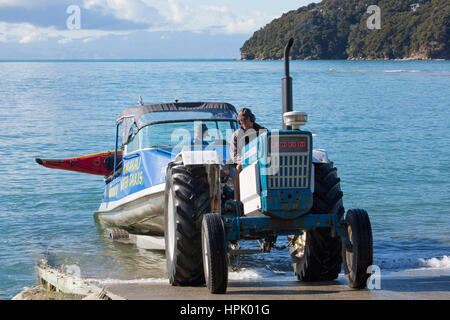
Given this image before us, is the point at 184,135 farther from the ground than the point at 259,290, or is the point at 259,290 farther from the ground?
the point at 184,135

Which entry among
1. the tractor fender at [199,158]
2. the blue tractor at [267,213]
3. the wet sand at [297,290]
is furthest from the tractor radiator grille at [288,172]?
the wet sand at [297,290]

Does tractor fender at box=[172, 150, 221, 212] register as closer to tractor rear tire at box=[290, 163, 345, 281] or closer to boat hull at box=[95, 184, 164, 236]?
tractor rear tire at box=[290, 163, 345, 281]

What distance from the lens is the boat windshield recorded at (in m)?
10.3

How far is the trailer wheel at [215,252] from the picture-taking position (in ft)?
22.3

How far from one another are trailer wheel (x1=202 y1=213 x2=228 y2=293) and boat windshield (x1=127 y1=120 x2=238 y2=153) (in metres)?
3.31

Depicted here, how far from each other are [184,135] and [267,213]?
3599 mm

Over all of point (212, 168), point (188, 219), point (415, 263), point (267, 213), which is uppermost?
point (212, 168)

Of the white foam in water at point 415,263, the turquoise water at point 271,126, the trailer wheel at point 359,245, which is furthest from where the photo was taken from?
the turquoise water at point 271,126

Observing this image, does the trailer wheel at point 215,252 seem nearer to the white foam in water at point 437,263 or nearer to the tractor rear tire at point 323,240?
the tractor rear tire at point 323,240

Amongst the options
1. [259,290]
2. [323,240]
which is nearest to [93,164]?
Result: [259,290]

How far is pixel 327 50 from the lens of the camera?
155750 millimetres

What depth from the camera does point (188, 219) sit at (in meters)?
7.52

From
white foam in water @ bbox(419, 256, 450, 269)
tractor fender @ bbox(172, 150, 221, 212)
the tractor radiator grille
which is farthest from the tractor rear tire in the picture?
white foam in water @ bbox(419, 256, 450, 269)

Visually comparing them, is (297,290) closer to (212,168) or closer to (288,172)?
(288,172)
